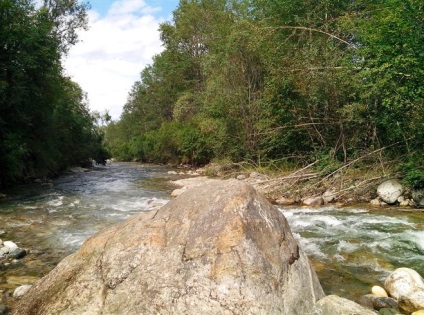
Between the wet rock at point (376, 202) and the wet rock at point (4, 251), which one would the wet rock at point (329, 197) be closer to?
the wet rock at point (376, 202)

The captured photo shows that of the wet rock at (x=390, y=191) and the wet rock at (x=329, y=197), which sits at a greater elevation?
the wet rock at (x=390, y=191)

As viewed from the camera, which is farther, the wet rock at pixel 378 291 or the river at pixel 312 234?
the river at pixel 312 234

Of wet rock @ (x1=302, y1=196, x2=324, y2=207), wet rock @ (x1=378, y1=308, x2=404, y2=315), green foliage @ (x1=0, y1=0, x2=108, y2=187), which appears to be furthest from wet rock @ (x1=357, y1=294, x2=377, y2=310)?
green foliage @ (x1=0, y1=0, x2=108, y2=187)

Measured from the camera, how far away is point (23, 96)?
18.4 meters

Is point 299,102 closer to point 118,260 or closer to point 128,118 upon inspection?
point 118,260

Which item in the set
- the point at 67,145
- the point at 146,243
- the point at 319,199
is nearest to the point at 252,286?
the point at 146,243

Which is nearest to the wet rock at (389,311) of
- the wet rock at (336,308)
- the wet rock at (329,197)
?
the wet rock at (336,308)

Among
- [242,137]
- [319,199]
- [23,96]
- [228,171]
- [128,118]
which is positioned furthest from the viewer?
[128,118]

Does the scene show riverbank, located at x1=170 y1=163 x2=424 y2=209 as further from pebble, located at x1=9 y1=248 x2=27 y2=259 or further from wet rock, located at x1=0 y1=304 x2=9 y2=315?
wet rock, located at x1=0 y1=304 x2=9 y2=315

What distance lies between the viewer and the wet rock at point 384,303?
517 cm

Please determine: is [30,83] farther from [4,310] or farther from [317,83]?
[4,310]

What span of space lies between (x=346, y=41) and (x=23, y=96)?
1562cm

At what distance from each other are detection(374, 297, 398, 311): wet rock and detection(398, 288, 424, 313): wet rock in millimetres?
80

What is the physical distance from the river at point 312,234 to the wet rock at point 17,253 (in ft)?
0.59
